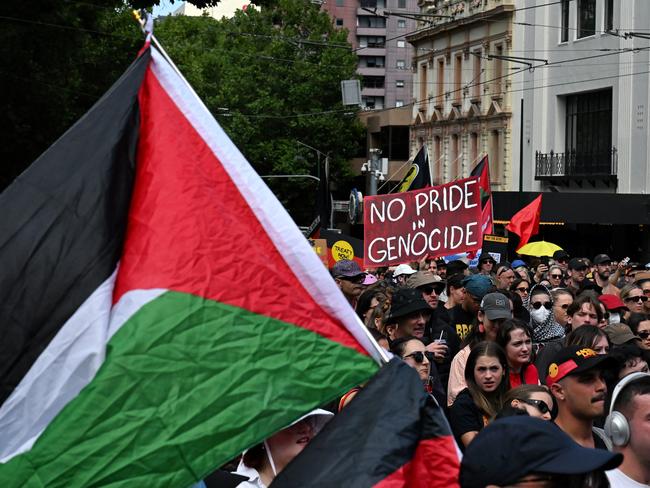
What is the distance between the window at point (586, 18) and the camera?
4256 centimetres

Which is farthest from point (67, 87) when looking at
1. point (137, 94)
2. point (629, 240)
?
point (137, 94)

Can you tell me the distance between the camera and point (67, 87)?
85.0ft

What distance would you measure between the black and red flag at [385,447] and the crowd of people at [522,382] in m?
0.20

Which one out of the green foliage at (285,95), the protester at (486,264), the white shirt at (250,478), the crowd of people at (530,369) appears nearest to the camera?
the crowd of people at (530,369)

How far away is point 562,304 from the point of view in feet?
36.8

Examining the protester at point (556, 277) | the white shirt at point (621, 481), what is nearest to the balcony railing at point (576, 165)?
the protester at point (556, 277)

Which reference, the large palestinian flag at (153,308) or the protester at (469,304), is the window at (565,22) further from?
the large palestinian flag at (153,308)

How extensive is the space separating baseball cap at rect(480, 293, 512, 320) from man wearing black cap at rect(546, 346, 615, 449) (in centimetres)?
292

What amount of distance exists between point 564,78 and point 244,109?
24622 millimetres

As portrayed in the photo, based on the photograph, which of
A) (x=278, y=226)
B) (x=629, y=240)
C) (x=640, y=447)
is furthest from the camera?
(x=629, y=240)

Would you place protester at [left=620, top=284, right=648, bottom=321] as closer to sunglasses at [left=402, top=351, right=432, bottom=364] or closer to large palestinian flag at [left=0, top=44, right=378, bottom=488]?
sunglasses at [left=402, top=351, right=432, bottom=364]

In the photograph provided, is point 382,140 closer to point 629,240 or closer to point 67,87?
point 629,240

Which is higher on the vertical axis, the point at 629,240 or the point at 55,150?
the point at 55,150

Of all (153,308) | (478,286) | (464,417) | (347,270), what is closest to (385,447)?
(153,308)
